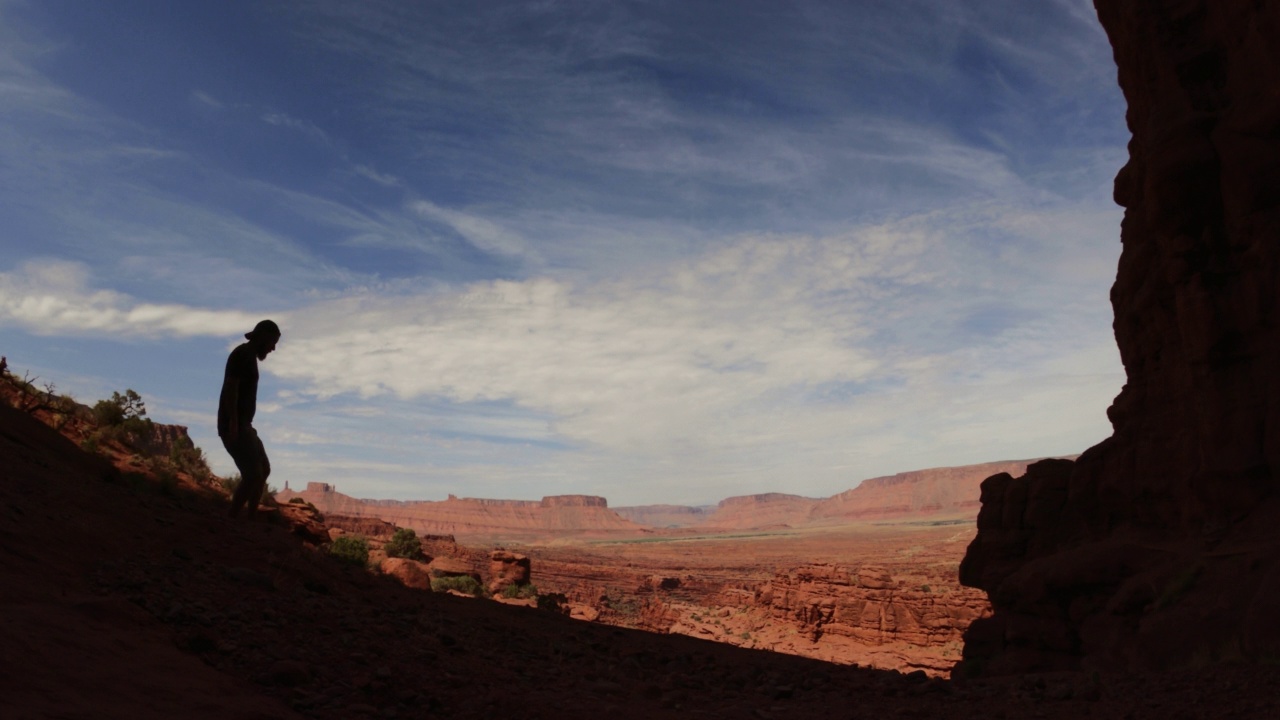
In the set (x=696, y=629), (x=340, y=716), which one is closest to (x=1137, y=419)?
(x=340, y=716)

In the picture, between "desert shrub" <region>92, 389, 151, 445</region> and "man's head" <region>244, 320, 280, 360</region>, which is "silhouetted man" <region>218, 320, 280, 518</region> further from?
"desert shrub" <region>92, 389, 151, 445</region>

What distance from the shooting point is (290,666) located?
476 centimetres

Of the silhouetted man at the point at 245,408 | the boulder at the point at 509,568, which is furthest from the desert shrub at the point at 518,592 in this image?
the silhouetted man at the point at 245,408

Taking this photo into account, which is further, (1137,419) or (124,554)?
(1137,419)

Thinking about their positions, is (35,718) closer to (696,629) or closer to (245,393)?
(245,393)

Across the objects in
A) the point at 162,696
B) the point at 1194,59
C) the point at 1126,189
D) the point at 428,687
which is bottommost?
the point at 428,687

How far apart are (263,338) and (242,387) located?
58 centimetres

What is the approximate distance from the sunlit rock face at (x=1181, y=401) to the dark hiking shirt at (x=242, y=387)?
9.81 meters

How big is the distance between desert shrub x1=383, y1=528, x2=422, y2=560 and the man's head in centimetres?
1676

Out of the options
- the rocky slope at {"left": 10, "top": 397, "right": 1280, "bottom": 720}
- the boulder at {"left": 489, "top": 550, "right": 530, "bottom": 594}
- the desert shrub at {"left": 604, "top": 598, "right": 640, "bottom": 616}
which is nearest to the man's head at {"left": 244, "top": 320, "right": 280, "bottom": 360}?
the rocky slope at {"left": 10, "top": 397, "right": 1280, "bottom": 720}

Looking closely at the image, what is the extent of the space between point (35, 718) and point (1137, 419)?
1151 centimetres

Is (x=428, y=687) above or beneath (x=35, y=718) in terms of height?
beneath

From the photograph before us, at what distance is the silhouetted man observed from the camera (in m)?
8.48

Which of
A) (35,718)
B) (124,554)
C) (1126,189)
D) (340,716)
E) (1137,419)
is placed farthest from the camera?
(1126,189)
